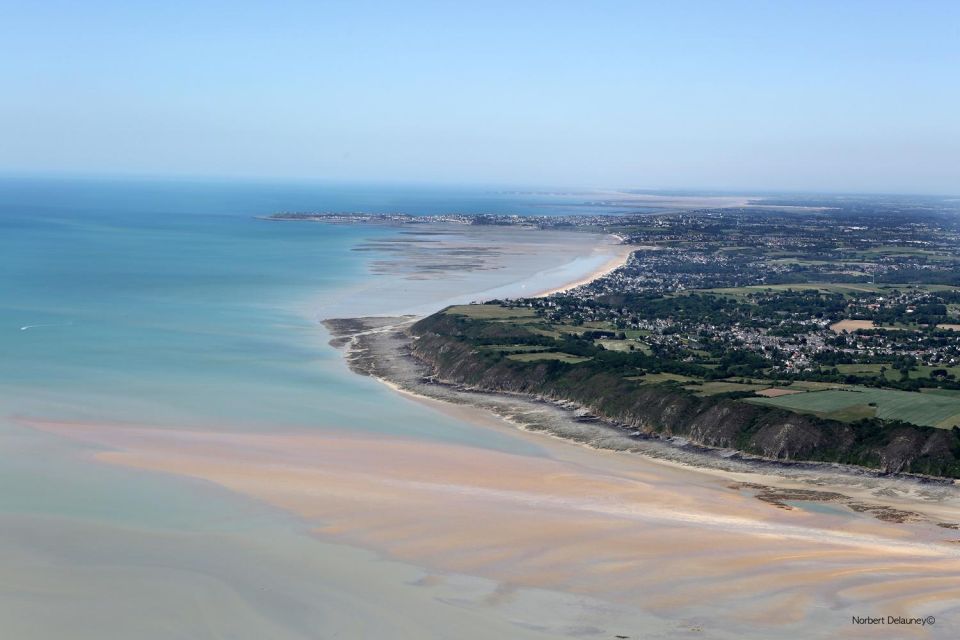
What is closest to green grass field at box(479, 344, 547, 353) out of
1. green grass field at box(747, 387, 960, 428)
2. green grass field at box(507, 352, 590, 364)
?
green grass field at box(507, 352, 590, 364)

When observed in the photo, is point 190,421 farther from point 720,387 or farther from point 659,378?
point 720,387

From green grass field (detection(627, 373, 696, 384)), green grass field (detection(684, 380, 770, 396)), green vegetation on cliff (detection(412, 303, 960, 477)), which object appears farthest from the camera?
green grass field (detection(627, 373, 696, 384))

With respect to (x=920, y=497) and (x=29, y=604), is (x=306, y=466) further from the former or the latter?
(x=920, y=497)

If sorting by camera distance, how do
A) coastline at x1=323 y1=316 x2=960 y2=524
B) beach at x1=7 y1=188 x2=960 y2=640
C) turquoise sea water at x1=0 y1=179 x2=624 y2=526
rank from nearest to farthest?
beach at x1=7 y1=188 x2=960 y2=640 < coastline at x1=323 y1=316 x2=960 y2=524 < turquoise sea water at x1=0 y1=179 x2=624 y2=526

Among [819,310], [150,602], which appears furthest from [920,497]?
[819,310]

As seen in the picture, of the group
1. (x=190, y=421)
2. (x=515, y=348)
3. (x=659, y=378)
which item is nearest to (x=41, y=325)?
(x=190, y=421)

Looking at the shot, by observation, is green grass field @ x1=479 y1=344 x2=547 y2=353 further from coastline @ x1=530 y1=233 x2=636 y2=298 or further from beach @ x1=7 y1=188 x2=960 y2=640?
coastline @ x1=530 y1=233 x2=636 y2=298
